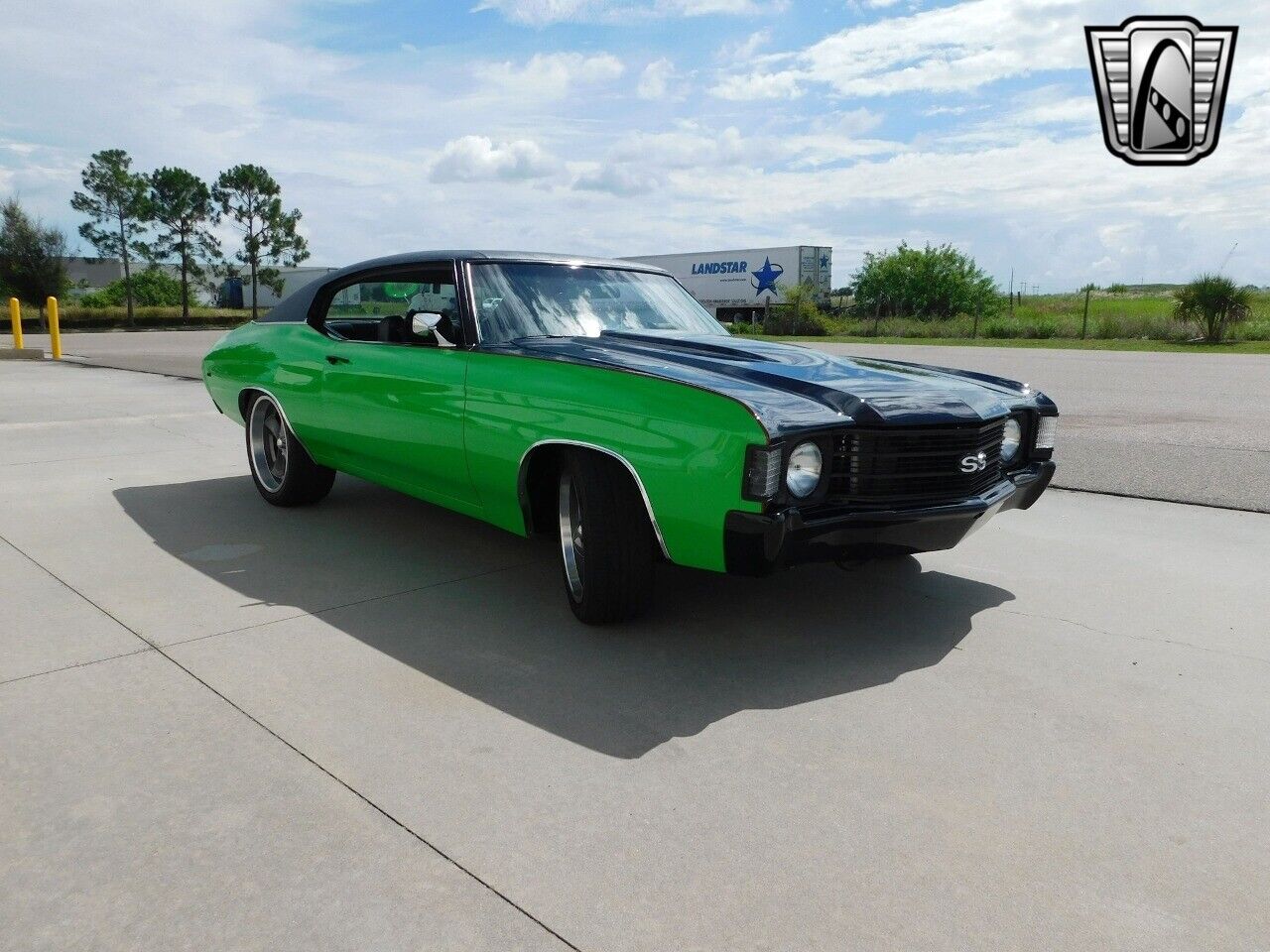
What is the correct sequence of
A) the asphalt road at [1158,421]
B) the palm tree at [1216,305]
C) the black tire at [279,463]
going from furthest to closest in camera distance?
1. the palm tree at [1216,305]
2. the asphalt road at [1158,421]
3. the black tire at [279,463]

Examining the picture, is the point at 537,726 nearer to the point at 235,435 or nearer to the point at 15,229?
the point at 235,435

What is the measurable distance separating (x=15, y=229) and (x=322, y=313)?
52035 millimetres

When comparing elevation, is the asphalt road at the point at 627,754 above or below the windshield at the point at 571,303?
below

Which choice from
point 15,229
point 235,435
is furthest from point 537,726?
point 15,229

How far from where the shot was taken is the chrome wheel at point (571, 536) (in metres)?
3.86

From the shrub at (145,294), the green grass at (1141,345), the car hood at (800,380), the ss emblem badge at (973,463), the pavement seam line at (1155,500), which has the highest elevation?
the shrub at (145,294)

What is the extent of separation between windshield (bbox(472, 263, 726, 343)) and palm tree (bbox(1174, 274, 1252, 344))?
93.0 ft

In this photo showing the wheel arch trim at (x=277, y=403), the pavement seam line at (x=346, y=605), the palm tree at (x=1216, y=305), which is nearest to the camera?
the pavement seam line at (x=346, y=605)

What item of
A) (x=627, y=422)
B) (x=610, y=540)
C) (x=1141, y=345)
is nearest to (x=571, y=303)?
(x=627, y=422)

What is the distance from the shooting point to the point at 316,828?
239 centimetres

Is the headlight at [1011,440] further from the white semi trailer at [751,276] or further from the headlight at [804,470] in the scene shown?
the white semi trailer at [751,276]

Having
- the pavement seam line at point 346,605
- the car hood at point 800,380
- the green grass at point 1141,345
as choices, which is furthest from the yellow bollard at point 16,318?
the car hood at point 800,380

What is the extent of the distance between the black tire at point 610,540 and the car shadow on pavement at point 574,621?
0.12 meters

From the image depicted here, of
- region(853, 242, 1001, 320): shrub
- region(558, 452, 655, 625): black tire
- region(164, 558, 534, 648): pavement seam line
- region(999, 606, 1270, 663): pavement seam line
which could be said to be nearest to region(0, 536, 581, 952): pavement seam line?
region(164, 558, 534, 648): pavement seam line
